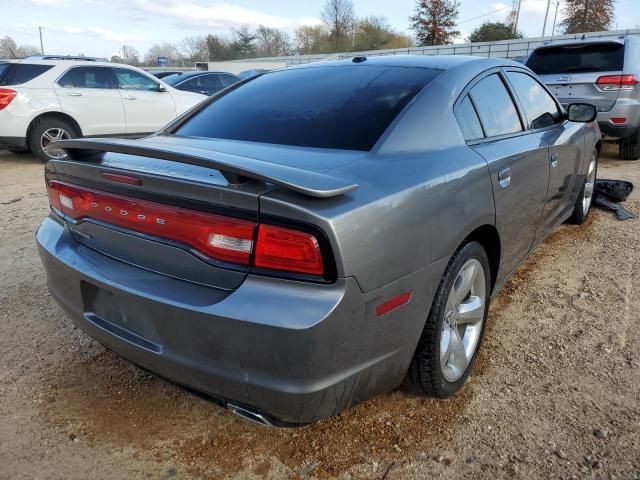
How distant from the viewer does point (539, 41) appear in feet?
77.4

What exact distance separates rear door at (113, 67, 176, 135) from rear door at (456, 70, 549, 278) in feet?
24.1

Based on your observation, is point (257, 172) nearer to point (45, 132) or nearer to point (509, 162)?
point (509, 162)

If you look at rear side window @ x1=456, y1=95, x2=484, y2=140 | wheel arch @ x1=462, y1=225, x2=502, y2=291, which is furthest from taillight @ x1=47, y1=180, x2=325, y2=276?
rear side window @ x1=456, y1=95, x2=484, y2=140

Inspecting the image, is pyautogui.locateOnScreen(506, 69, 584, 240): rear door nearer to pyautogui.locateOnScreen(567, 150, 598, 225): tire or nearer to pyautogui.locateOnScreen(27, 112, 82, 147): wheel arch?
pyautogui.locateOnScreen(567, 150, 598, 225): tire

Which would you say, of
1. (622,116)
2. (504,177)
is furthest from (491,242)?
(622,116)

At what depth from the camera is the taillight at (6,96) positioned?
755 centimetres

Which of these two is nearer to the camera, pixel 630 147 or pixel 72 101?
pixel 630 147

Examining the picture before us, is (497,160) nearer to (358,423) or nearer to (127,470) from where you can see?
(358,423)

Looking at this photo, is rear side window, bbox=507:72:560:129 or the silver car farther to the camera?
the silver car

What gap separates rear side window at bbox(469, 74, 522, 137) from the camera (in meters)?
2.59

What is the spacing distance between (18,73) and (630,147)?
9559mm

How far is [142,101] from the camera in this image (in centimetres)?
887

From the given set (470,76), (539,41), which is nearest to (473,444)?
(470,76)

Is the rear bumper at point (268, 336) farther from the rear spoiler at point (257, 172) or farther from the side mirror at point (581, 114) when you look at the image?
the side mirror at point (581, 114)
